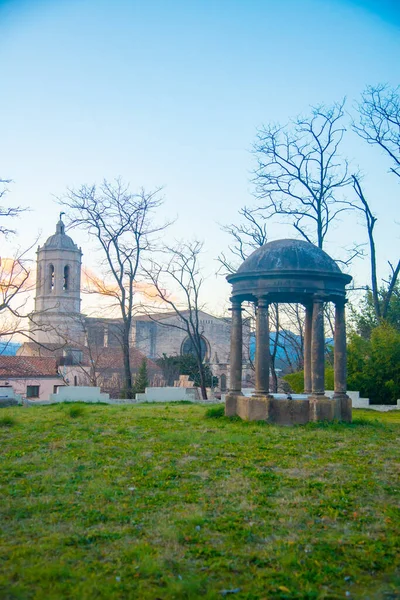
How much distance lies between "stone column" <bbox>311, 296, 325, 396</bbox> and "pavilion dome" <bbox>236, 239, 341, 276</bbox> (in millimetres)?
813

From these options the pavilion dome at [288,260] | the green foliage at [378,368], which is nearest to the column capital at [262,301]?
the pavilion dome at [288,260]

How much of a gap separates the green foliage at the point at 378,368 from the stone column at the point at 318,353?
31.1ft

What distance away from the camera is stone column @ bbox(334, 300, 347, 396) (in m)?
16.0

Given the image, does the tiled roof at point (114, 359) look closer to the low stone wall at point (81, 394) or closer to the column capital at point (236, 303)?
the low stone wall at point (81, 394)

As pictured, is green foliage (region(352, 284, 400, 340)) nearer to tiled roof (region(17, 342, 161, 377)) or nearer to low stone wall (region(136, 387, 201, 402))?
low stone wall (region(136, 387, 201, 402))

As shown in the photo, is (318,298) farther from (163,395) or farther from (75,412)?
(163,395)

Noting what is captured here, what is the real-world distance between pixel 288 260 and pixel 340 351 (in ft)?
9.35

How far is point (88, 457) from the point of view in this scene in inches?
402

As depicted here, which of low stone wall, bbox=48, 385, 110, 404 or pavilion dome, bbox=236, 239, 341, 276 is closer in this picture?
pavilion dome, bbox=236, 239, 341, 276

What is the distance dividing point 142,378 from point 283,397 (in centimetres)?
2805

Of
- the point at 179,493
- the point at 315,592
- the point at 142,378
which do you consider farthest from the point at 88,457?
the point at 142,378

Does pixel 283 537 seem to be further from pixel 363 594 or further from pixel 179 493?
pixel 179 493

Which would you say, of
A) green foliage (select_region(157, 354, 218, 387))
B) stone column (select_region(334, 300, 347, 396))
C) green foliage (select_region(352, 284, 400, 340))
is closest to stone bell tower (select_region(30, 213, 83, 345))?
green foliage (select_region(157, 354, 218, 387))

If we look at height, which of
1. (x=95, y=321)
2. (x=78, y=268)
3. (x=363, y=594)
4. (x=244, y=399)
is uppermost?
(x=78, y=268)
